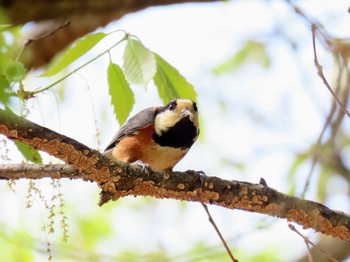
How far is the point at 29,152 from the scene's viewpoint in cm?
173

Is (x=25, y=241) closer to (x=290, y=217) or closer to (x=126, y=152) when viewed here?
(x=126, y=152)

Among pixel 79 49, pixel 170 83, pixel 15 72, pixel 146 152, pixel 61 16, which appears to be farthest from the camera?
pixel 146 152

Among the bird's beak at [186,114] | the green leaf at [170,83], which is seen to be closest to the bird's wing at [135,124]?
the bird's beak at [186,114]

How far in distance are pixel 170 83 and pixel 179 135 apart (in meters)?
0.66

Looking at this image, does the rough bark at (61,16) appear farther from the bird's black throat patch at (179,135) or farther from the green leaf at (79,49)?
the bird's black throat patch at (179,135)

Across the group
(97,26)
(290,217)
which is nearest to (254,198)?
(290,217)

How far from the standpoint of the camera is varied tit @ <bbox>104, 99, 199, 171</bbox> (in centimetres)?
242

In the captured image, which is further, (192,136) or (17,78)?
(192,136)

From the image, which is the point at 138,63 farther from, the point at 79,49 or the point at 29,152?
the point at 29,152

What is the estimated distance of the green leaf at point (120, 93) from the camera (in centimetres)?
179

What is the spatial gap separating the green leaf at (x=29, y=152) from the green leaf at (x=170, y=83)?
0.40 m

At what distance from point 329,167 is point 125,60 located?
4.88ft

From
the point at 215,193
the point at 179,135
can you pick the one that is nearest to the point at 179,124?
the point at 179,135

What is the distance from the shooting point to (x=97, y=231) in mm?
4523
